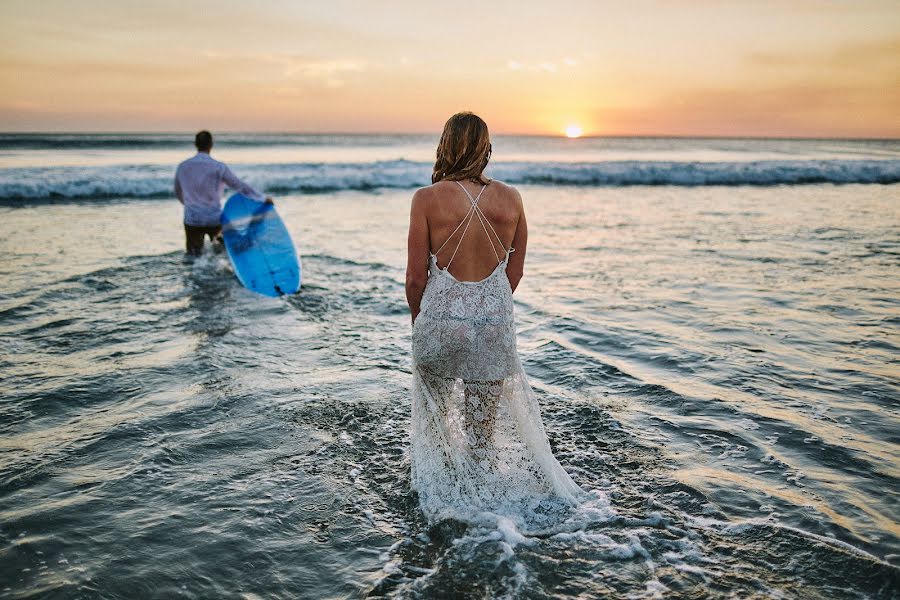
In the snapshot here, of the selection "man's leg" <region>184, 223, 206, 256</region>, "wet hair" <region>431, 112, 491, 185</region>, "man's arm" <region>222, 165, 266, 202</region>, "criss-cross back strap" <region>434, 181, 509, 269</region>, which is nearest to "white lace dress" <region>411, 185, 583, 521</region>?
"criss-cross back strap" <region>434, 181, 509, 269</region>

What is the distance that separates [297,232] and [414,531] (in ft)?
35.1

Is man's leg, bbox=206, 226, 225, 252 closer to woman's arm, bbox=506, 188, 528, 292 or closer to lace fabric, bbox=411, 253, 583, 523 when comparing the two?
lace fabric, bbox=411, 253, 583, 523

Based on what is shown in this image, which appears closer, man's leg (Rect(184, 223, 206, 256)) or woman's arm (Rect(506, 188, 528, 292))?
woman's arm (Rect(506, 188, 528, 292))

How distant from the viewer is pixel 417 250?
10.3 ft

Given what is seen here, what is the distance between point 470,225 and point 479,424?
112cm

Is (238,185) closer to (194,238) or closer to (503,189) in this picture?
(194,238)

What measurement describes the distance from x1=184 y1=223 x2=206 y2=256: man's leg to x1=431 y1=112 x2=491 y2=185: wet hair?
730cm

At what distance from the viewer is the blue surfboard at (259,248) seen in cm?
834

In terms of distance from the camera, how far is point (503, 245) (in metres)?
3.25

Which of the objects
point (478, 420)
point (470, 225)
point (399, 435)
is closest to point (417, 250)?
point (470, 225)

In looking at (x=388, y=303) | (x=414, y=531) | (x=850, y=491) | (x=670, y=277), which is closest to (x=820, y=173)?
(x=670, y=277)

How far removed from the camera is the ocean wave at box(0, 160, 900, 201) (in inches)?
763

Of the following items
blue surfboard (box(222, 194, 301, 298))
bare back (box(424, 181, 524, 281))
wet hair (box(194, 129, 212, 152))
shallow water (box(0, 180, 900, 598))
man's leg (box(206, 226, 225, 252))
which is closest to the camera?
shallow water (box(0, 180, 900, 598))

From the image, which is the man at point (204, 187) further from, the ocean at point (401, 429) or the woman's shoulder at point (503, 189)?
the woman's shoulder at point (503, 189)
